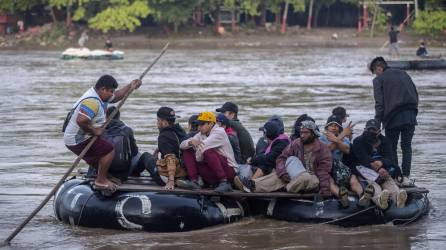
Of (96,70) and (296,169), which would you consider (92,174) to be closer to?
(296,169)

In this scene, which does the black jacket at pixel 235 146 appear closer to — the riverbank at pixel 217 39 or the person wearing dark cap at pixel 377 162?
the person wearing dark cap at pixel 377 162

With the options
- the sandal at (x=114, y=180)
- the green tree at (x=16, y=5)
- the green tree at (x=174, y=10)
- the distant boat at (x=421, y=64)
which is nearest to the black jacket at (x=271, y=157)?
the sandal at (x=114, y=180)

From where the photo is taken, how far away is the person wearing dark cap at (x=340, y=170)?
11984 mm

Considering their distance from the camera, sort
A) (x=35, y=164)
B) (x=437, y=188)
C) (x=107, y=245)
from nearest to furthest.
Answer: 1. (x=107, y=245)
2. (x=437, y=188)
3. (x=35, y=164)

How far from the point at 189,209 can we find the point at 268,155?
1183 millimetres

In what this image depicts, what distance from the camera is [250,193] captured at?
1205 cm

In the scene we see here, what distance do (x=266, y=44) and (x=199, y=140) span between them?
173 ft

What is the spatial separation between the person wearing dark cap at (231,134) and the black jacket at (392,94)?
6.48 ft

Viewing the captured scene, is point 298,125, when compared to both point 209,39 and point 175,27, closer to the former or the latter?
point 209,39

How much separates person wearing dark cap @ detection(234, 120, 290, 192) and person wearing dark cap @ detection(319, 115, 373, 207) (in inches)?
18.4

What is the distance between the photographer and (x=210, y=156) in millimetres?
12133

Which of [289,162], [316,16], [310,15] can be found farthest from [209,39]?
[289,162]

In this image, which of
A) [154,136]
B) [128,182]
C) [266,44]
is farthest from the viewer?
[266,44]

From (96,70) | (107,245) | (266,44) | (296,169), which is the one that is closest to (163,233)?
(107,245)
